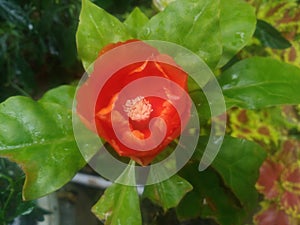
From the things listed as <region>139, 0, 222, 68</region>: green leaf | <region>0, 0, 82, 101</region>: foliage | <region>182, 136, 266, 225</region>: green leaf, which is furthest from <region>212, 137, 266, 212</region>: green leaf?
<region>0, 0, 82, 101</region>: foliage

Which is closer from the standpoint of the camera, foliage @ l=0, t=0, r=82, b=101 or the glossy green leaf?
the glossy green leaf

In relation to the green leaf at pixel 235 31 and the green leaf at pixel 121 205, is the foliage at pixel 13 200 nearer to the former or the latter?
the green leaf at pixel 121 205

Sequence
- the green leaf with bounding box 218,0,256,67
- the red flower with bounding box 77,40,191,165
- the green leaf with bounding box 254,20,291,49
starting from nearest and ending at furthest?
the red flower with bounding box 77,40,191,165 < the green leaf with bounding box 218,0,256,67 < the green leaf with bounding box 254,20,291,49

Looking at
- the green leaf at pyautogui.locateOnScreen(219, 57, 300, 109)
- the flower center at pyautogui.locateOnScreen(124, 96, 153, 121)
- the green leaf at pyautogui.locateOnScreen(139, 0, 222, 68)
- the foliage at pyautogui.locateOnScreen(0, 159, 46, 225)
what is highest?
the green leaf at pyautogui.locateOnScreen(139, 0, 222, 68)

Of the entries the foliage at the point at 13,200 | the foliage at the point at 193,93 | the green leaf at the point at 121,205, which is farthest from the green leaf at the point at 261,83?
the foliage at the point at 13,200

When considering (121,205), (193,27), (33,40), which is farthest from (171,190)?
(33,40)

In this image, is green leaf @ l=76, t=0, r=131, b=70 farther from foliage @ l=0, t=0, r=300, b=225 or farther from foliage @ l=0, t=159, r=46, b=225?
foliage @ l=0, t=159, r=46, b=225

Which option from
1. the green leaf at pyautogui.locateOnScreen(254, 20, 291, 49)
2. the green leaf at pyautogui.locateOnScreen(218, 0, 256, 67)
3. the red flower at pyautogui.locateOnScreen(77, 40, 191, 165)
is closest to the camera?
the red flower at pyautogui.locateOnScreen(77, 40, 191, 165)
